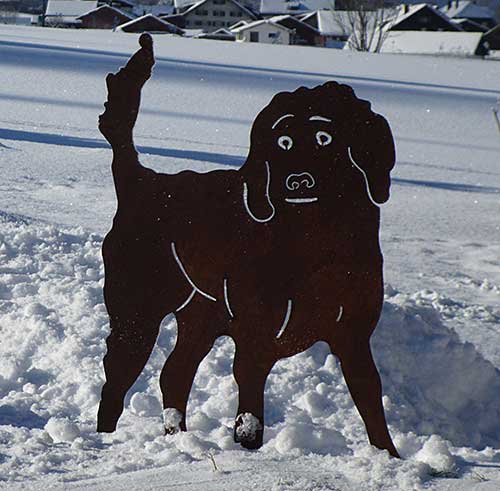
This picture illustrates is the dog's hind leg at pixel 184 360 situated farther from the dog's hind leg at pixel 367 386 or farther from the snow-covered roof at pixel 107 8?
the snow-covered roof at pixel 107 8

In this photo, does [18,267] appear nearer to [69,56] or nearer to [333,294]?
[333,294]

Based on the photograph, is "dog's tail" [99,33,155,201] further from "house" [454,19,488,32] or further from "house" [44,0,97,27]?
"house" [454,19,488,32]

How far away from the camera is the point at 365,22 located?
34.6 m

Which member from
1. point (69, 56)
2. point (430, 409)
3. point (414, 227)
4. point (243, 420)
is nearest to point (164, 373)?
point (243, 420)

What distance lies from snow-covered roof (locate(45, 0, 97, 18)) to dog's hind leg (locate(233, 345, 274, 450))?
4097 cm

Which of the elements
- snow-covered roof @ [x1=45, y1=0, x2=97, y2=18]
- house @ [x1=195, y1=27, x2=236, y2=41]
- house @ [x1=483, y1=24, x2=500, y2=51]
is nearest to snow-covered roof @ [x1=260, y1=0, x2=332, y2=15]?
snow-covered roof @ [x1=45, y1=0, x2=97, y2=18]

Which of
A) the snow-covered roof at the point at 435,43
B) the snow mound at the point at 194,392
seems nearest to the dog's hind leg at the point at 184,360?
the snow mound at the point at 194,392

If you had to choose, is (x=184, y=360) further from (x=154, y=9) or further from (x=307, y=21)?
(x=154, y=9)

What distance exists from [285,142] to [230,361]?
1240mm

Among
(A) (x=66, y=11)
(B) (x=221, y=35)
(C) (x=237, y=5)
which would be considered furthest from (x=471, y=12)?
(A) (x=66, y=11)

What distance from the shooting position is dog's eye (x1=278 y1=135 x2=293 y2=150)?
303cm

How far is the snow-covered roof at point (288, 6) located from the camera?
5025 centimetres

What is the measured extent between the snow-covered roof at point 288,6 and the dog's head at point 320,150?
47961mm

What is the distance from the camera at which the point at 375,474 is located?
114 inches
